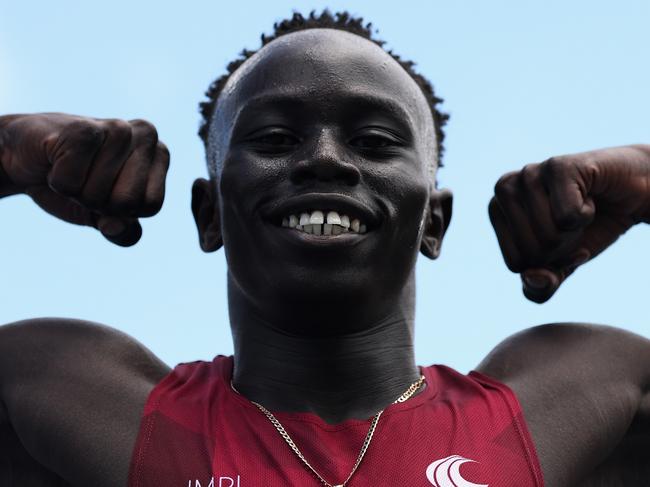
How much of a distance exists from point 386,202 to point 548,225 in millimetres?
589

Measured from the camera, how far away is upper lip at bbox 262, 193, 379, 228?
3619 mm

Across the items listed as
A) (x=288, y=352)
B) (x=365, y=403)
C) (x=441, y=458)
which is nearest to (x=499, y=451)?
(x=441, y=458)

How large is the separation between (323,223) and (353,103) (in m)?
0.43

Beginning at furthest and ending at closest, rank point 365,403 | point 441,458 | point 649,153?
point 649,153 < point 365,403 < point 441,458

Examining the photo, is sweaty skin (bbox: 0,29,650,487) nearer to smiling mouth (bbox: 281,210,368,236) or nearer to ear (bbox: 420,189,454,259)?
smiling mouth (bbox: 281,210,368,236)

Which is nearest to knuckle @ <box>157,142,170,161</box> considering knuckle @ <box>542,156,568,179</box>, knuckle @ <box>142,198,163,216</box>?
knuckle @ <box>142,198,163,216</box>

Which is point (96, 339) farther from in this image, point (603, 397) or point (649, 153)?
point (649, 153)

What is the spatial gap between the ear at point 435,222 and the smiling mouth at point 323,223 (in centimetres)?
64

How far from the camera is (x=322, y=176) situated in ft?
12.0

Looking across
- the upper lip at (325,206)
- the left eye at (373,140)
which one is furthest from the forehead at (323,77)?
the upper lip at (325,206)

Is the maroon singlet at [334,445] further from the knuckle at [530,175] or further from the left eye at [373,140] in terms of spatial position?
the left eye at [373,140]

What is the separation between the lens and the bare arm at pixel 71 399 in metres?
3.62

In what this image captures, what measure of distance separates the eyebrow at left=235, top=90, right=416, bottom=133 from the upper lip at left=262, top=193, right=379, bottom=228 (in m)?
0.33

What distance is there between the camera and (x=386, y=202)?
3725mm
